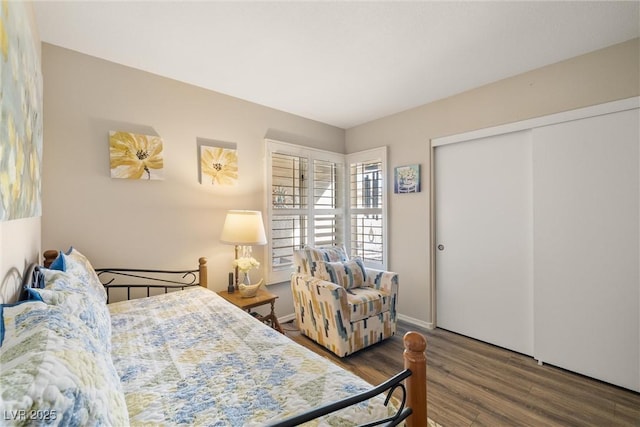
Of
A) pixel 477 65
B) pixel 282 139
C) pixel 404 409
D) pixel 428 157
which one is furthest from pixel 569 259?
pixel 282 139

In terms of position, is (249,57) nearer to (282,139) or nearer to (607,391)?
(282,139)

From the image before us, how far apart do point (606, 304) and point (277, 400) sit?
102 inches

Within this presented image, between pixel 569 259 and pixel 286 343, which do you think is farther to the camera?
pixel 569 259

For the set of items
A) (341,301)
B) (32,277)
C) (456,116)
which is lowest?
(341,301)

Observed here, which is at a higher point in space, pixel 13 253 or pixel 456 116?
pixel 456 116

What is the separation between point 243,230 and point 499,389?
2379 mm

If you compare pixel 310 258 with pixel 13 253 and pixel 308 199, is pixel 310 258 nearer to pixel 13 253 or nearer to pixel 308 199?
pixel 308 199

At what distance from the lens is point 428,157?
10.5 ft

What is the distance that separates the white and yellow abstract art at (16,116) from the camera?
930 millimetres

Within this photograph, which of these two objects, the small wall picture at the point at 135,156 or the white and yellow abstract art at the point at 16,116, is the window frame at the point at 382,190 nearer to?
the small wall picture at the point at 135,156

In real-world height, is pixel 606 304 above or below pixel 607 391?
above

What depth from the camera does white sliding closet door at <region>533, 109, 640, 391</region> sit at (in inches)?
81.1

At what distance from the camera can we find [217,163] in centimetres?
288

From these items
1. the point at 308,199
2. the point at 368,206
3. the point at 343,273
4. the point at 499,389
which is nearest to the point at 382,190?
the point at 368,206
